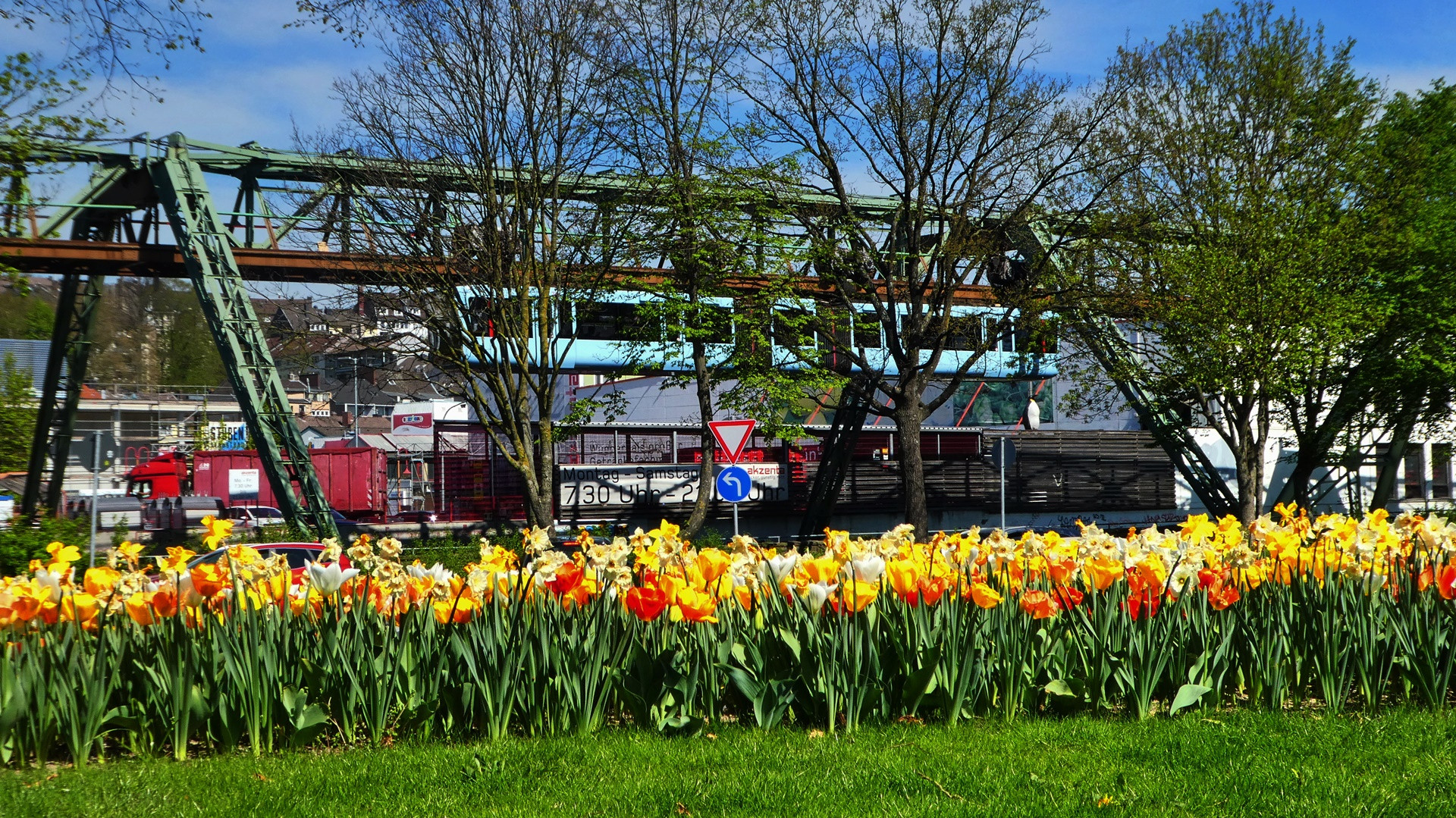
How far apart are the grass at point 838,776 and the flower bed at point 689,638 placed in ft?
0.67

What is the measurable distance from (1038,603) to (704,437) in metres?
18.5

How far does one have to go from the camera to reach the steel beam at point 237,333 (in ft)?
74.6

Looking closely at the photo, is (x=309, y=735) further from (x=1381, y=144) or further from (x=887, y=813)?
(x=1381, y=144)

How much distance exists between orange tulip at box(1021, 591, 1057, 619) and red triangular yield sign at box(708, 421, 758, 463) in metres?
11.6

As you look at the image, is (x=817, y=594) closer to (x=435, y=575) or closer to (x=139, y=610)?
(x=435, y=575)

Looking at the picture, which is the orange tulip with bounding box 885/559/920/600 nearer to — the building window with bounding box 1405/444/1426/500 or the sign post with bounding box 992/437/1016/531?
the sign post with bounding box 992/437/1016/531

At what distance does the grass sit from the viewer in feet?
14.1

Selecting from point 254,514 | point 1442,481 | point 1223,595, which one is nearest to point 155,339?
point 254,514

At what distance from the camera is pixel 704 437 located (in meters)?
23.8

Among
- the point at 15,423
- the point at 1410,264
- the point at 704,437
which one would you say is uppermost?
the point at 1410,264

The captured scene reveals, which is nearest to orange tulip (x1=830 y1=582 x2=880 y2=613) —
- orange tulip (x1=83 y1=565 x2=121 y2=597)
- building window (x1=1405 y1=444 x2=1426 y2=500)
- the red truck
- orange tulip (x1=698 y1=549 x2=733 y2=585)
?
orange tulip (x1=698 y1=549 x2=733 y2=585)

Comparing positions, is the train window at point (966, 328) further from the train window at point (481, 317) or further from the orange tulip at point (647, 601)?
the orange tulip at point (647, 601)

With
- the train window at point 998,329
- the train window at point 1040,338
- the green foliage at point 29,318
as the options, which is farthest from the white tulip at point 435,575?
the green foliage at point 29,318

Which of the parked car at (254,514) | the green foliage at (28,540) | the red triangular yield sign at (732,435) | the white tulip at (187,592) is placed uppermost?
the red triangular yield sign at (732,435)
